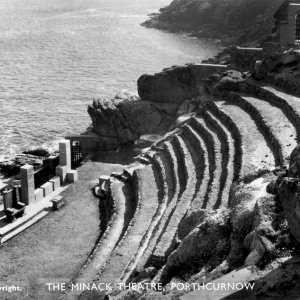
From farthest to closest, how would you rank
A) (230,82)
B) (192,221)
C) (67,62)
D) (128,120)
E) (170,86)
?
1. (67,62)
2. (128,120)
3. (170,86)
4. (230,82)
5. (192,221)

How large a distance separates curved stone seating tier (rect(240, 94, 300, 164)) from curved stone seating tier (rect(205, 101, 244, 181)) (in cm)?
162

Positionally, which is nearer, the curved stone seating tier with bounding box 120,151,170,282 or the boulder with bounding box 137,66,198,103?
the curved stone seating tier with bounding box 120,151,170,282

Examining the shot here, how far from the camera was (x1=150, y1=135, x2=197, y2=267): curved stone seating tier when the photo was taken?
16844mm

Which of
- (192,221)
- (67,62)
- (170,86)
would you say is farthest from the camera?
(67,62)

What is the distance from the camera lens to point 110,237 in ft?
75.8

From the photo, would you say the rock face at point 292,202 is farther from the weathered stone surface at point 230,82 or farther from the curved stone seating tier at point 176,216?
the weathered stone surface at point 230,82

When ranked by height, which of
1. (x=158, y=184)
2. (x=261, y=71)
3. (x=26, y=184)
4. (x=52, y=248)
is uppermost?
(x=261, y=71)

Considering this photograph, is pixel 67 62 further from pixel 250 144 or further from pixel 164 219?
pixel 164 219

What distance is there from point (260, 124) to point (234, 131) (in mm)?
1428

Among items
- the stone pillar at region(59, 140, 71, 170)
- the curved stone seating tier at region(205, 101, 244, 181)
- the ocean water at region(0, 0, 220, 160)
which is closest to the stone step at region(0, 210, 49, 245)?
the stone pillar at region(59, 140, 71, 170)

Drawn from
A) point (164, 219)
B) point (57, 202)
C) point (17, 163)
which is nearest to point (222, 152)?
point (164, 219)

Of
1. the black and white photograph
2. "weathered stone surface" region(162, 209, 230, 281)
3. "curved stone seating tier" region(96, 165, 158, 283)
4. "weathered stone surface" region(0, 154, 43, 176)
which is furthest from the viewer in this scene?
"weathered stone surface" region(0, 154, 43, 176)

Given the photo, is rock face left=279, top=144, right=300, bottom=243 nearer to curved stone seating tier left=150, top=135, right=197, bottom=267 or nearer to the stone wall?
curved stone seating tier left=150, top=135, right=197, bottom=267

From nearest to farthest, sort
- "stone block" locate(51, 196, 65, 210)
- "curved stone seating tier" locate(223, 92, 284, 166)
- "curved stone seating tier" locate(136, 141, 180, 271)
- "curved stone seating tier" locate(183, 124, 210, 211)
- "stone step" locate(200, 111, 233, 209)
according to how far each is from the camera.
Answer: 1. "curved stone seating tier" locate(136, 141, 180, 271)
2. "stone step" locate(200, 111, 233, 209)
3. "curved stone seating tier" locate(183, 124, 210, 211)
4. "curved stone seating tier" locate(223, 92, 284, 166)
5. "stone block" locate(51, 196, 65, 210)
